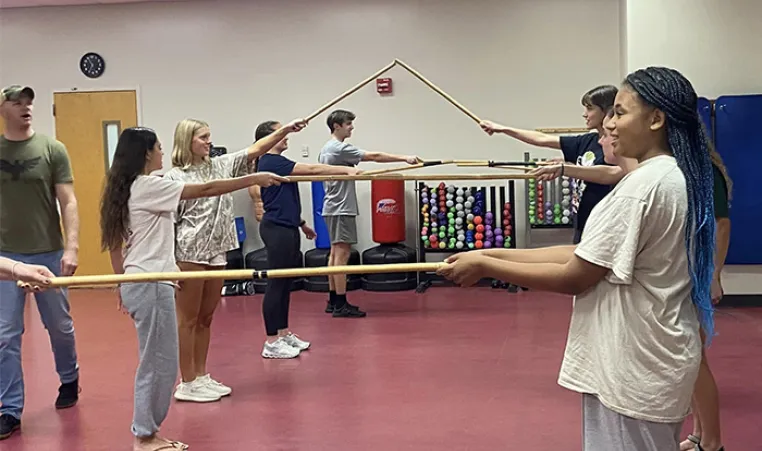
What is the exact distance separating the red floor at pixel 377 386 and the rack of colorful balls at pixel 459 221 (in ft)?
4.10

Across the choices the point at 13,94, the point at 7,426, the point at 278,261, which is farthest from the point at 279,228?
the point at 7,426

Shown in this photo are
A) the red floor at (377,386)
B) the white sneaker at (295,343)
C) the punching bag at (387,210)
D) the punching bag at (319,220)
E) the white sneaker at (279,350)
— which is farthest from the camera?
the punching bag at (319,220)

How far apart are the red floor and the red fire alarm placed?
283cm

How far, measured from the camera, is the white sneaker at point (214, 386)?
14.5 ft

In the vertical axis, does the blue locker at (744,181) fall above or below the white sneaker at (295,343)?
above

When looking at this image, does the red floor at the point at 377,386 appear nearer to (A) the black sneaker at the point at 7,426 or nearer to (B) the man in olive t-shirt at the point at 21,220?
(A) the black sneaker at the point at 7,426

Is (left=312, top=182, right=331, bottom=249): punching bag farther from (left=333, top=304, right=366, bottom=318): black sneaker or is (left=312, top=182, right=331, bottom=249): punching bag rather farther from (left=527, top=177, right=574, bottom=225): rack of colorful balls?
(left=527, top=177, right=574, bottom=225): rack of colorful balls

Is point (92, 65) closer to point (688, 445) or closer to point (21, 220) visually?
point (21, 220)

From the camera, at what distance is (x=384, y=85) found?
8.52 m

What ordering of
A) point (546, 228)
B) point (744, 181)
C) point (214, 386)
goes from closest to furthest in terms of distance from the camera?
point (214, 386)
point (744, 181)
point (546, 228)

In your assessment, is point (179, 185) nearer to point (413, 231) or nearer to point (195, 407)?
point (195, 407)

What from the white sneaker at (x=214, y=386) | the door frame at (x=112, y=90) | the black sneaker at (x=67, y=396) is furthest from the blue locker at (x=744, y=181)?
the door frame at (x=112, y=90)

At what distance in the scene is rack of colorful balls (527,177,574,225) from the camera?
7.98 meters

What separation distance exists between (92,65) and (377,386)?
630 centimetres
